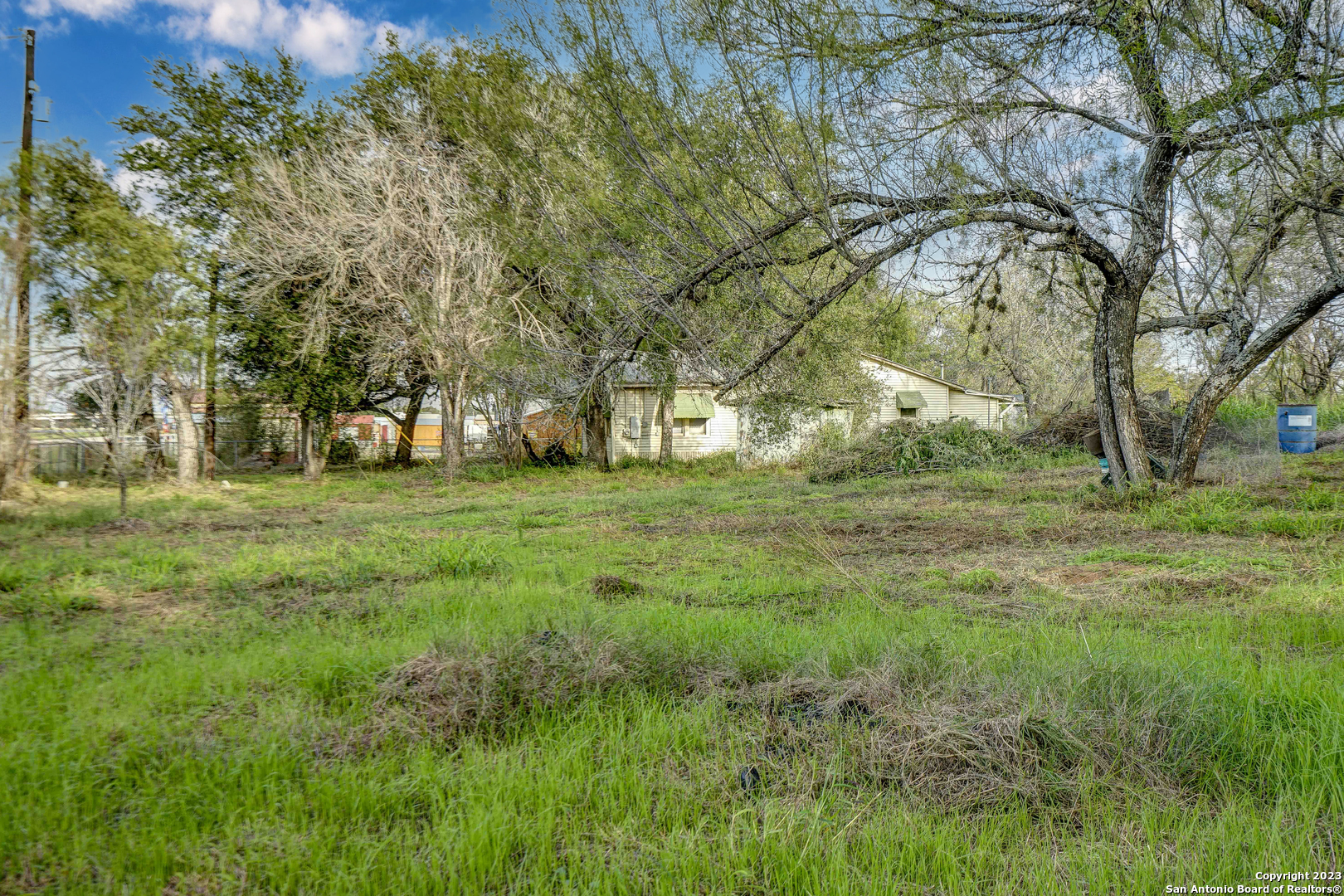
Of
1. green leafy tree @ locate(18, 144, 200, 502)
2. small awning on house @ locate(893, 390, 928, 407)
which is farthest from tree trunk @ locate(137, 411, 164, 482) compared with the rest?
small awning on house @ locate(893, 390, 928, 407)

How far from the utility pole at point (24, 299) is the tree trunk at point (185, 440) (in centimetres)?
322

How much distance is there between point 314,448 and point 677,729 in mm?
19801

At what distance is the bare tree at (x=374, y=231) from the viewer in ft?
55.3

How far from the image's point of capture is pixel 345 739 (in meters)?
2.84

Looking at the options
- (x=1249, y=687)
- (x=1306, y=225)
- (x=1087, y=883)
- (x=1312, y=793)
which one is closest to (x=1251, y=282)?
(x=1306, y=225)

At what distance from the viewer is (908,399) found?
31578 mm

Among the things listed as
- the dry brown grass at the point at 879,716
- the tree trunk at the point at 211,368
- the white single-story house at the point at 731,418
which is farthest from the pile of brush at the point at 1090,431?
the tree trunk at the point at 211,368

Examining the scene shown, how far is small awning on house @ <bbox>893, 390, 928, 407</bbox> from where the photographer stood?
3142cm

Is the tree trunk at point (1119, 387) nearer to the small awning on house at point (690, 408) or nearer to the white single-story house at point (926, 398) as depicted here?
the small awning on house at point (690, 408)

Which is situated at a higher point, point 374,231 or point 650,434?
point 374,231

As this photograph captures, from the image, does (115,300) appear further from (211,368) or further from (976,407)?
(976,407)

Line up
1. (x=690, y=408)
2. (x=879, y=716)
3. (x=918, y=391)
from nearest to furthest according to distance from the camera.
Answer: (x=879, y=716) < (x=690, y=408) < (x=918, y=391)

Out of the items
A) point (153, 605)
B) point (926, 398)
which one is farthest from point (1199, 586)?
point (926, 398)

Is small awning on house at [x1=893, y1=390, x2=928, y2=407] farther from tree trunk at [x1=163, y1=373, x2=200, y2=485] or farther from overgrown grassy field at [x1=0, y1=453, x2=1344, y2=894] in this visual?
tree trunk at [x1=163, y1=373, x2=200, y2=485]
